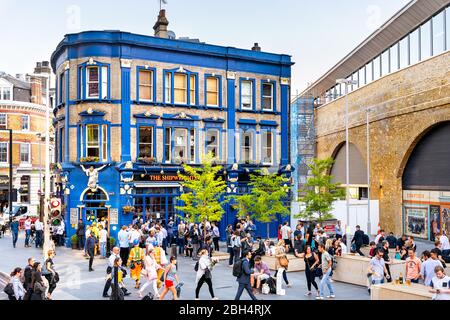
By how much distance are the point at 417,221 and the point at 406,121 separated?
7.02m

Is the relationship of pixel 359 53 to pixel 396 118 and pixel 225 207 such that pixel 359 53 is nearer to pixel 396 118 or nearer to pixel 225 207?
pixel 396 118

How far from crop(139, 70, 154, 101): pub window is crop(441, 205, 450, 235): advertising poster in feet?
65.4

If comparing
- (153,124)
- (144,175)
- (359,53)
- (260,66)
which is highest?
(359,53)

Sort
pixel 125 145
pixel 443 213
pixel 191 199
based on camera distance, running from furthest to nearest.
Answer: pixel 443 213 → pixel 125 145 → pixel 191 199

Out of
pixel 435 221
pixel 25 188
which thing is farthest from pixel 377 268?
pixel 25 188

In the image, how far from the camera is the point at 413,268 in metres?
15.5

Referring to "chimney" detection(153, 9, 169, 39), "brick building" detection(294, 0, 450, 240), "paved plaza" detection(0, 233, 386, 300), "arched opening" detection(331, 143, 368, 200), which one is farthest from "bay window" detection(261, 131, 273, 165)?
"paved plaza" detection(0, 233, 386, 300)

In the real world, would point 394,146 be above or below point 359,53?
below

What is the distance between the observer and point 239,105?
3438 centimetres

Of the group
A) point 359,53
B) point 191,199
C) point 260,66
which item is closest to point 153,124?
point 191,199

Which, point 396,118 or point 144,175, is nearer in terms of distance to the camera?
point 144,175
